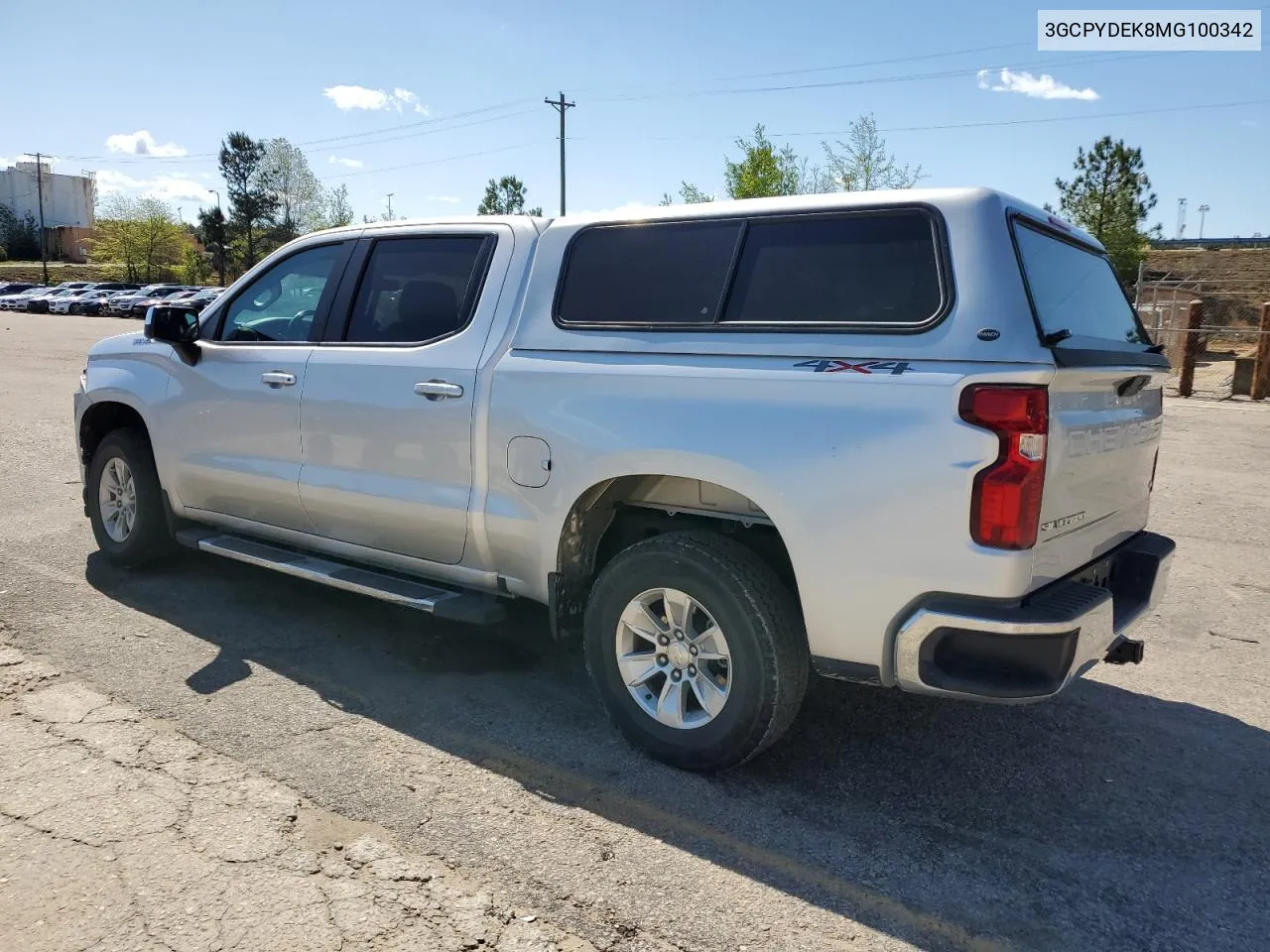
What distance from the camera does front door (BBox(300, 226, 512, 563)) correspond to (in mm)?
4012

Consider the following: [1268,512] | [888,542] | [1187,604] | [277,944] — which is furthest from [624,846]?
[1268,512]

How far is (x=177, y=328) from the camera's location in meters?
5.04

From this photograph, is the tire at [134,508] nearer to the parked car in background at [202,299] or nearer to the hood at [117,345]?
the hood at [117,345]

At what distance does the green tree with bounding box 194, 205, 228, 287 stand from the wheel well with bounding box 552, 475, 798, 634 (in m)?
84.1

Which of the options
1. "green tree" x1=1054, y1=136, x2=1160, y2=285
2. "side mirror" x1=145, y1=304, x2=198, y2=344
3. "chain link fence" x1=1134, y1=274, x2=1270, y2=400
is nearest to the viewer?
"side mirror" x1=145, y1=304, x2=198, y2=344

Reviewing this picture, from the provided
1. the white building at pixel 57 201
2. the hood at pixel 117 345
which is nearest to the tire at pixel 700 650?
the hood at pixel 117 345

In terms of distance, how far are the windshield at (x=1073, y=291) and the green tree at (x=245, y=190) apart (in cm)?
8358

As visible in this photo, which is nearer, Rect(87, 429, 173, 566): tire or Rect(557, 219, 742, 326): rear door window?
Rect(557, 219, 742, 326): rear door window

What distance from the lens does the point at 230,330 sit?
511cm

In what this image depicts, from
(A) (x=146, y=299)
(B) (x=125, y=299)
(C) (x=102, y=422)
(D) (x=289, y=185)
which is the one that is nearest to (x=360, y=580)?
(C) (x=102, y=422)

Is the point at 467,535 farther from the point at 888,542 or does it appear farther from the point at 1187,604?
the point at 1187,604

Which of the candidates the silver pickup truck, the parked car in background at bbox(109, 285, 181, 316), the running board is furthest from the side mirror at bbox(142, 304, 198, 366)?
the parked car in background at bbox(109, 285, 181, 316)

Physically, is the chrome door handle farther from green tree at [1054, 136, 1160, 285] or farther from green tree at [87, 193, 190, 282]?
green tree at [87, 193, 190, 282]

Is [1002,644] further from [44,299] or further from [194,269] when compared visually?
[194,269]
